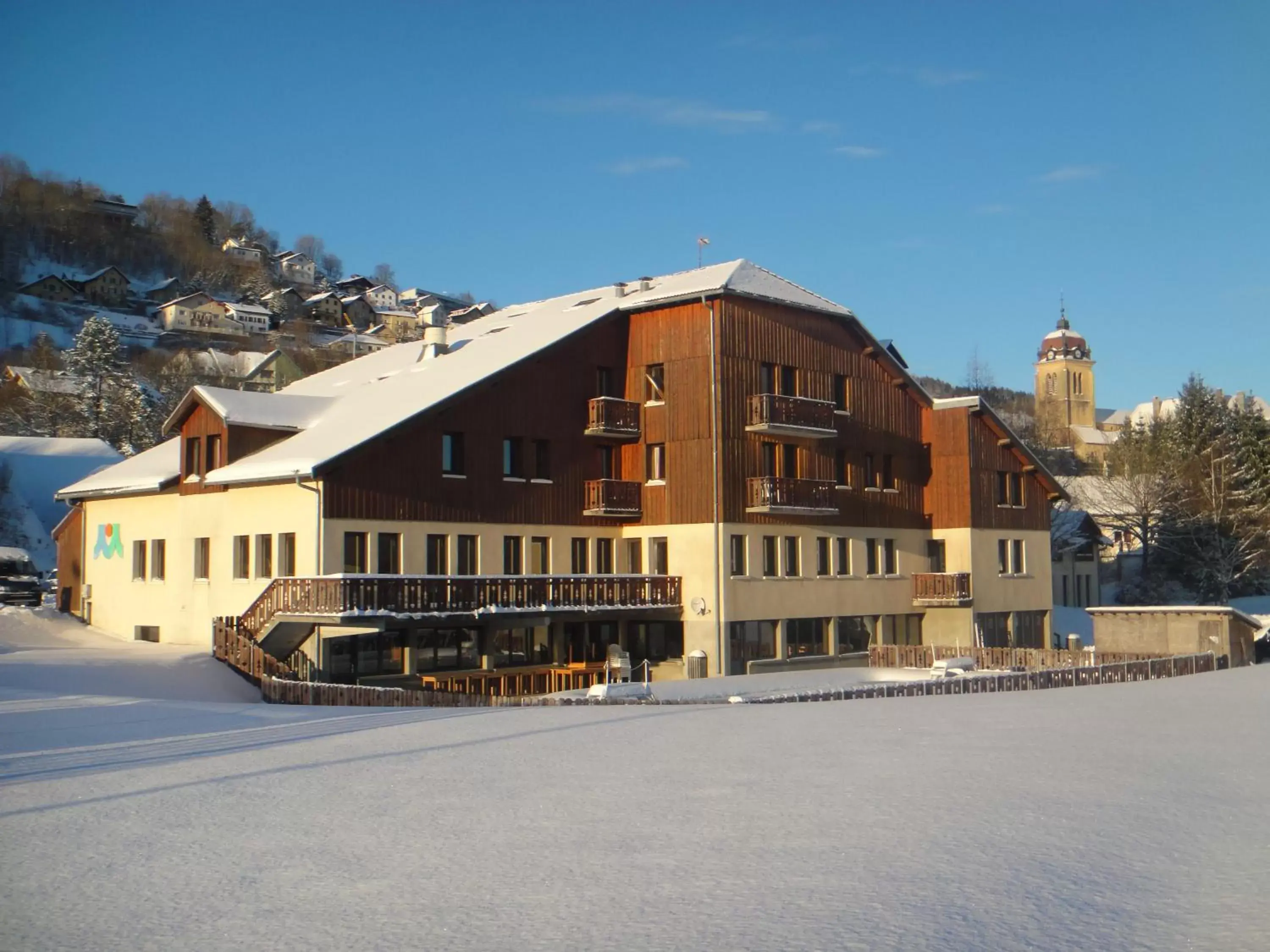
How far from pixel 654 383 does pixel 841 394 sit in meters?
6.89

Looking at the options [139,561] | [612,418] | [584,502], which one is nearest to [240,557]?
[139,561]

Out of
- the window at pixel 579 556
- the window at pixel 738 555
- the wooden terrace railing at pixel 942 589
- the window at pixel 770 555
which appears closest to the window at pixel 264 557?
the window at pixel 579 556

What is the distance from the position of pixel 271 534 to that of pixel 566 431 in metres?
8.88

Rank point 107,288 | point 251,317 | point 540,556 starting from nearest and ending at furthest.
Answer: point 540,556 < point 251,317 < point 107,288

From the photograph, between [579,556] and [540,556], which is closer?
[540,556]

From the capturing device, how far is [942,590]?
4231 centimetres

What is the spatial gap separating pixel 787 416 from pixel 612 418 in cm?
520

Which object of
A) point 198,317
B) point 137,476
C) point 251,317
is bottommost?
point 137,476

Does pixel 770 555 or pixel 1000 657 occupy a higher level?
pixel 770 555

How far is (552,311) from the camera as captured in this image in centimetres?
4388

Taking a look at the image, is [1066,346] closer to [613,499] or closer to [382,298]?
[382,298]

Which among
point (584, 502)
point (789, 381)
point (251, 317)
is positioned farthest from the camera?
point (251, 317)

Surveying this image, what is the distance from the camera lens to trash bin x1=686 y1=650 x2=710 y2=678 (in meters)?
35.5

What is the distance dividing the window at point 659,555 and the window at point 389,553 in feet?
27.2
